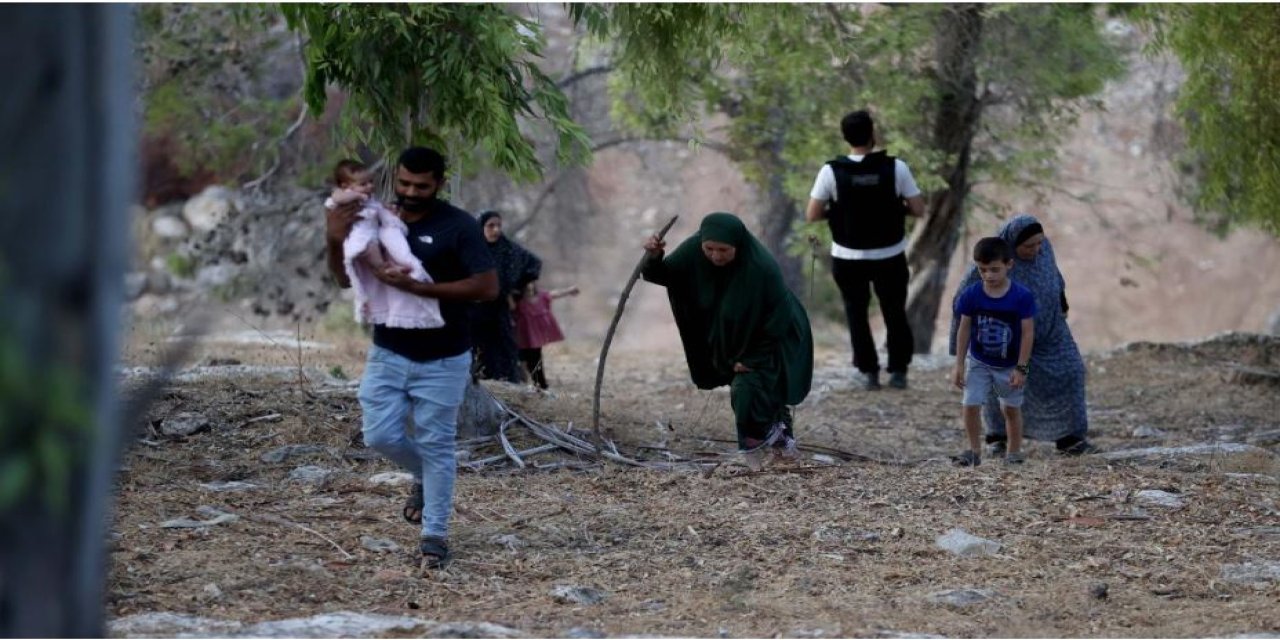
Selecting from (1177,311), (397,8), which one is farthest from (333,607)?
(1177,311)

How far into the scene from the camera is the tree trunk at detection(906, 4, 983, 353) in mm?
15523

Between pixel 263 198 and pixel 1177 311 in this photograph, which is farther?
pixel 1177 311

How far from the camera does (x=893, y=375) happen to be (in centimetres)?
1190

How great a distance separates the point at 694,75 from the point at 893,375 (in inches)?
165

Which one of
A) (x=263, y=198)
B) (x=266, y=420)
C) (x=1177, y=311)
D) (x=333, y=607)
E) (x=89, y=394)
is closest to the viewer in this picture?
(x=89, y=394)

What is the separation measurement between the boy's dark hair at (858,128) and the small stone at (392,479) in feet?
13.6

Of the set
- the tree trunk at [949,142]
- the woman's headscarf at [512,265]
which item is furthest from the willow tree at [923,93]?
the woman's headscarf at [512,265]

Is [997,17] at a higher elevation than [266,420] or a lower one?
higher

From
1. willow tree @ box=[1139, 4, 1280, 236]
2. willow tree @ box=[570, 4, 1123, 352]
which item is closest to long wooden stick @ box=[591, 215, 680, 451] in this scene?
willow tree @ box=[1139, 4, 1280, 236]

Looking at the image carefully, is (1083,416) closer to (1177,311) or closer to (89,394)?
(89,394)

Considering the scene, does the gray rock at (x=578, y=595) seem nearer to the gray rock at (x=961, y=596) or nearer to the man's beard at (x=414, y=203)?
the gray rock at (x=961, y=596)

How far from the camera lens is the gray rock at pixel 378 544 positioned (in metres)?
6.40

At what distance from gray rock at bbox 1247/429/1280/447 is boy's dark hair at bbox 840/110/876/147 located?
2990 millimetres

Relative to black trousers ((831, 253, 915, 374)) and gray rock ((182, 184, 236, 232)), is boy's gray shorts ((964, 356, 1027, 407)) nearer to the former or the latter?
black trousers ((831, 253, 915, 374))
